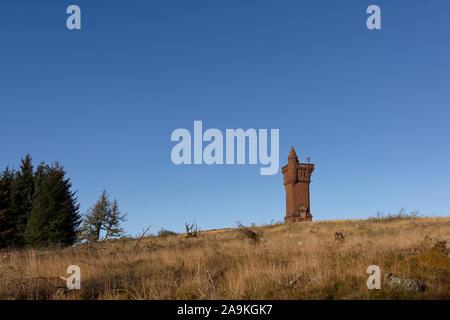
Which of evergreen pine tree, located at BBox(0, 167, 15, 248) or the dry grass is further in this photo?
evergreen pine tree, located at BBox(0, 167, 15, 248)

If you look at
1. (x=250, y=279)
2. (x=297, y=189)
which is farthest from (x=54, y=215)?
(x=297, y=189)

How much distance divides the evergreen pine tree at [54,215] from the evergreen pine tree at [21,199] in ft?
13.0

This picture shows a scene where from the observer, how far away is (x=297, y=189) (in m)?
50.4

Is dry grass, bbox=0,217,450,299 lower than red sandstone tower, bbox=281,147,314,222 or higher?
lower

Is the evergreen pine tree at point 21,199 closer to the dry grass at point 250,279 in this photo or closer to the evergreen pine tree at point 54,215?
the evergreen pine tree at point 54,215

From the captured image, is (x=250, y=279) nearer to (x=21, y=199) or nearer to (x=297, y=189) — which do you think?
(x=21, y=199)

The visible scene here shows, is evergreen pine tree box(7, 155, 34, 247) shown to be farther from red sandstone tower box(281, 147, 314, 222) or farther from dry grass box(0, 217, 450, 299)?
red sandstone tower box(281, 147, 314, 222)

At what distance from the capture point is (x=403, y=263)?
22.4 feet

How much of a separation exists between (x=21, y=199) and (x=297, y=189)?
39.2 metres

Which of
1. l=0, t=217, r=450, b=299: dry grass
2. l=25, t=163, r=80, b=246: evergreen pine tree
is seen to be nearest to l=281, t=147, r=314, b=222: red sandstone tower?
l=25, t=163, r=80, b=246: evergreen pine tree

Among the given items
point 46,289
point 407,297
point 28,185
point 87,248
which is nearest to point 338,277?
point 407,297

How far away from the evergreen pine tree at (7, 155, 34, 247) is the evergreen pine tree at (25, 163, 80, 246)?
3.95 metres

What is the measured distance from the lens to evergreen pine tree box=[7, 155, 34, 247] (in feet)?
107
